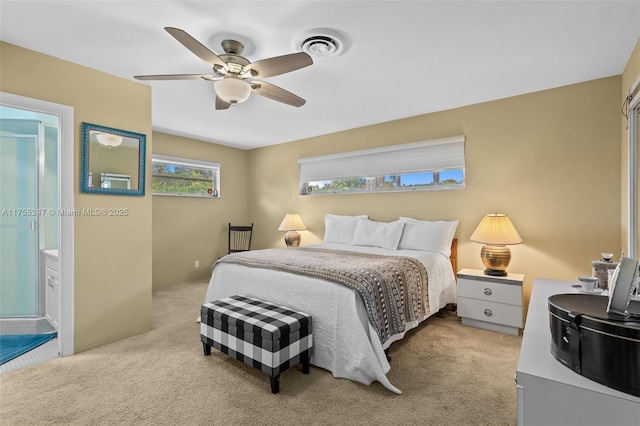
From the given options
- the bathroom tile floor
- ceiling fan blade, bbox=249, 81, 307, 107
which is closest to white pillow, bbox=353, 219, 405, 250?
ceiling fan blade, bbox=249, 81, 307, 107

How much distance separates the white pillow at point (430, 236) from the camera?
139 inches

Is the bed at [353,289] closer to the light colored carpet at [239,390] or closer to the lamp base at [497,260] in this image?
the light colored carpet at [239,390]

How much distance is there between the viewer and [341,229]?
436cm

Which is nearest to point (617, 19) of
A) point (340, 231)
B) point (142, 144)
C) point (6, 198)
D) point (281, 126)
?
point (340, 231)

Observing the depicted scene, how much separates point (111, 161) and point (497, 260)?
3840 mm

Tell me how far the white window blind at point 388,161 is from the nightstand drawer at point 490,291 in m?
1.40

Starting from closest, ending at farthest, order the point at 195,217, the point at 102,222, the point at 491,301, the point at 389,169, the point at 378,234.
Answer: the point at 102,222, the point at 491,301, the point at 378,234, the point at 389,169, the point at 195,217

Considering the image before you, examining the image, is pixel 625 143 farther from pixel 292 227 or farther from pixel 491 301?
pixel 292 227

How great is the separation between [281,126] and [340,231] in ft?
5.69

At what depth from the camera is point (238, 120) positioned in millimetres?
4195

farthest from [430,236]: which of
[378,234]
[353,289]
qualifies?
[353,289]

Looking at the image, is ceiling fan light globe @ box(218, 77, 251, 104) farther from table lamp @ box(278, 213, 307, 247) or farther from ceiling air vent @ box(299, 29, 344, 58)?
table lamp @ box(278, 213, 307, 247)

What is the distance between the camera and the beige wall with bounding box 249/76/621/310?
291 centimetres

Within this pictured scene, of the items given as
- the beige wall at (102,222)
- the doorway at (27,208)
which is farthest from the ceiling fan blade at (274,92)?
the doorway at (27,208)
